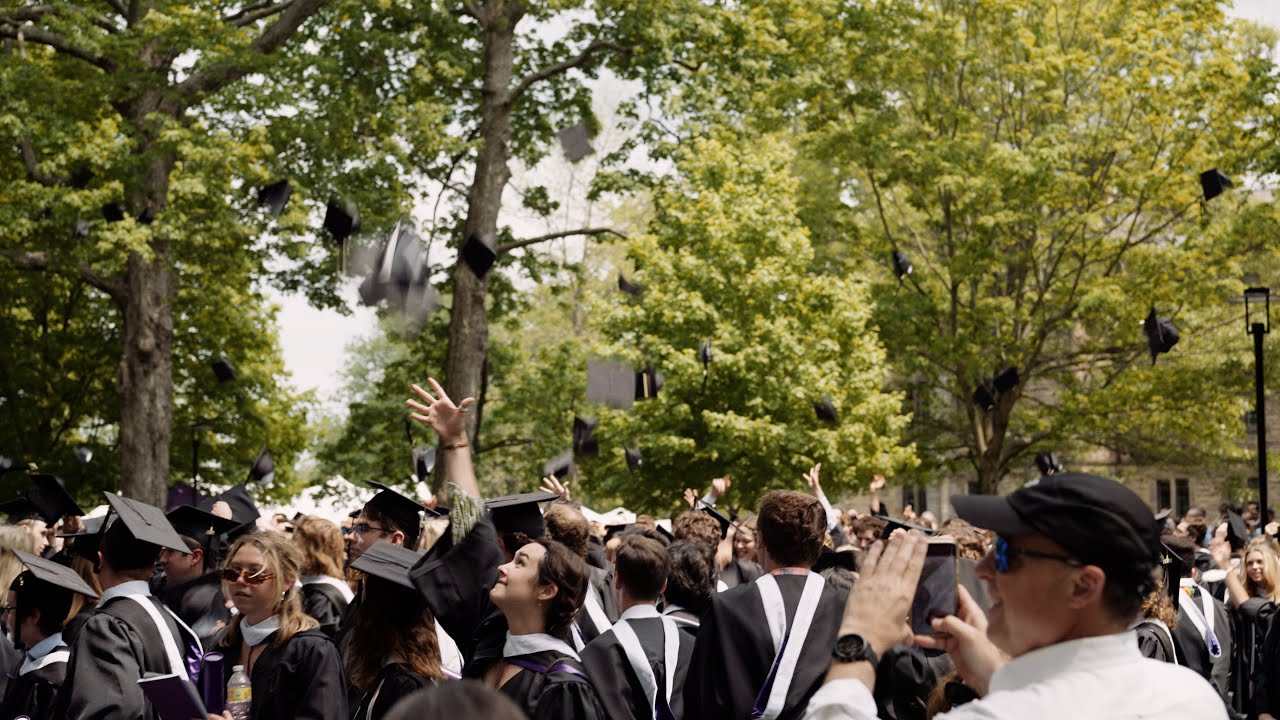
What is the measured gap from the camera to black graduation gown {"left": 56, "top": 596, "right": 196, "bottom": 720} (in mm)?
5168

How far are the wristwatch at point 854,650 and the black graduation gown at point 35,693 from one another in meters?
4.33

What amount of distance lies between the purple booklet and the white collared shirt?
2798 millimetres

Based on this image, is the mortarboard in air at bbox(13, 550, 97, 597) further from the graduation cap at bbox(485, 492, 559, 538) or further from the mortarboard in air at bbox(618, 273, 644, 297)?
the mortarboard in air at bbox(618, 273, 644, 297)

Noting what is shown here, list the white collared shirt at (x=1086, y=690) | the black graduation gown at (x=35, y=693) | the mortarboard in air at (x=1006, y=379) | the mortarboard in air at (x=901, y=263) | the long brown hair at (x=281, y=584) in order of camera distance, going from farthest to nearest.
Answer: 1. the mortarboard in air at (x=901, y=263)
2. the mortarboard in air at (x=1006, y=379)
3. the black graduation gown at (x=35, y=693)
4. the long brown hair at (x=281, y=584)
5. the white collared shirt at (x=1086, y=690)

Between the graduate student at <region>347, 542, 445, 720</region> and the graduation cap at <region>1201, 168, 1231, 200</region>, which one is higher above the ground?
the graduation cap at <region>1201, 168, 1231, 200</region>

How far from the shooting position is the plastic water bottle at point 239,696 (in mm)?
5166

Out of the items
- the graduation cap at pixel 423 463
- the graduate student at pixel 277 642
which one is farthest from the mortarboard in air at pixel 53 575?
the graduation cap at pixel 423 463

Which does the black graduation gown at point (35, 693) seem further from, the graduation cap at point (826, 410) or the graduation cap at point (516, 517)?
the graduation cap at point (826, 410)

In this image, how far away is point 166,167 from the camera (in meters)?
19.7

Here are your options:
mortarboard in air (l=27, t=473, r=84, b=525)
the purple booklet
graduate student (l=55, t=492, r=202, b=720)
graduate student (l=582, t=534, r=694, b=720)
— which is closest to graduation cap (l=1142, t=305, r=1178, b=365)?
mortarboard in air (l=27, t=473, r=84, b=525)

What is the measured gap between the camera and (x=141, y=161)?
693 inches

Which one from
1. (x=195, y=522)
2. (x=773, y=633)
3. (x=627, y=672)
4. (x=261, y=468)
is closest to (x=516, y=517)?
(x=627, y=672)

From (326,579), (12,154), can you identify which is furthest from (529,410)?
(326,579)

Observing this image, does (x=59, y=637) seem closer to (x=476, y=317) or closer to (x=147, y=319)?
(x=147, y=319)
